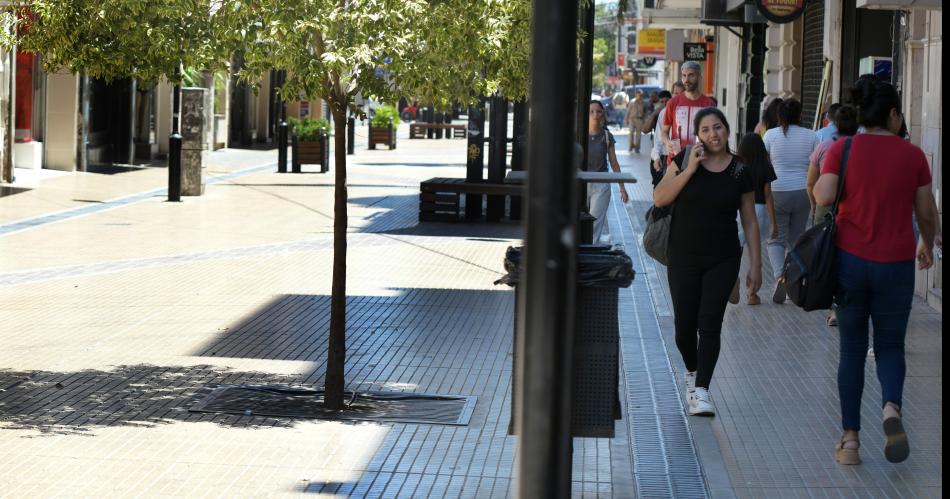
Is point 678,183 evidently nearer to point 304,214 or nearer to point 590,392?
point 590,392

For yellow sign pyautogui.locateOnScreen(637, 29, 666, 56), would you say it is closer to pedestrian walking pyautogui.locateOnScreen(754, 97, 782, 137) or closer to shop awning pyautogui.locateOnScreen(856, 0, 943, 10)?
pedestrian walking pyautogui.locateOnScreen(754, 97, 782, 137)

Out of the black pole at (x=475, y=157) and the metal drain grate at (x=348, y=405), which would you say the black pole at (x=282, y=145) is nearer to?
the black pole at (x=475, y=157)

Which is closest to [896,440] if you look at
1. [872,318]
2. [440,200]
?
[872,318]

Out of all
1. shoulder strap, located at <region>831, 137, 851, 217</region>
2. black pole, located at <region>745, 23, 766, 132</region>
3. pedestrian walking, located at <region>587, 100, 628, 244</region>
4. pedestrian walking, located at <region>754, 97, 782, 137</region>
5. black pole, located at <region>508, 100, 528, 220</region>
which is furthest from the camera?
black pole, located at <region>745, 23, 766, 132</region>

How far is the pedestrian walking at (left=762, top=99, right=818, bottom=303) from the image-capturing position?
11422 millimetres

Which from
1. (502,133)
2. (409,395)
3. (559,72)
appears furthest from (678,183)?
(502,133)

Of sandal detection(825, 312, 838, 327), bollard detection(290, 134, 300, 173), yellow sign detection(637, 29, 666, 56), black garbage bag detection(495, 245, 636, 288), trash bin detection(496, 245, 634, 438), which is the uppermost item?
yellow sign detection(637, 29, 666, 56)

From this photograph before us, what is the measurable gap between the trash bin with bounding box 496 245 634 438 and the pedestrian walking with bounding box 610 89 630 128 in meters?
66.9

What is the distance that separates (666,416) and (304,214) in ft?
41.7

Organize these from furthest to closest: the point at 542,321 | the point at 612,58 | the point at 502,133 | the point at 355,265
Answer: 1. the point at 612,58
2. the point at 502,133
3. the point at 355,265
4. the point at 542,321

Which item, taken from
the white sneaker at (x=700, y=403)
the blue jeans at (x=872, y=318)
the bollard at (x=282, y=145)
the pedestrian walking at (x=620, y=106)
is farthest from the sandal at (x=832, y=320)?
the pedestrian walking at (x=620, y=106)

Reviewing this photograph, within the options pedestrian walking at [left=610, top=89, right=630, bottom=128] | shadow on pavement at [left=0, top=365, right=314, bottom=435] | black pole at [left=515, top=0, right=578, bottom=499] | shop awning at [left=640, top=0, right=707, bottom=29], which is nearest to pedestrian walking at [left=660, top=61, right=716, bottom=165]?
shadow on pavement at [left=0, top=365, right=314, bottom=435]

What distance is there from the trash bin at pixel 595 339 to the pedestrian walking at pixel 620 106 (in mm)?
66931

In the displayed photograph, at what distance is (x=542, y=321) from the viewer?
2.90 metres
